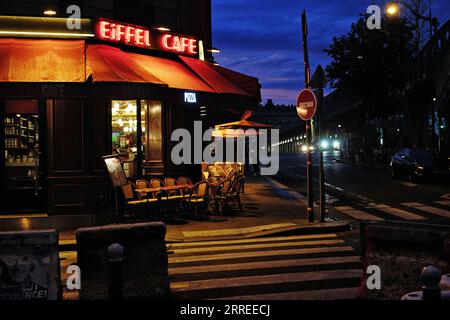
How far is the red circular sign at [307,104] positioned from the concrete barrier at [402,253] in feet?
21.7

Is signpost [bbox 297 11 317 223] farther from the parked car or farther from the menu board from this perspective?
the parked car

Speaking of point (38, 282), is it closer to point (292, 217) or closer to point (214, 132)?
→ point (292, 217)

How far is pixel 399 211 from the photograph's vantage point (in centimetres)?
1578

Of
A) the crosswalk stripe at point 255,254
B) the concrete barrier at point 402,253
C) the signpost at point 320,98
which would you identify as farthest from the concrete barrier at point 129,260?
the signpost at point 320,98

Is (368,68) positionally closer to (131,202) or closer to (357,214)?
(357,214)

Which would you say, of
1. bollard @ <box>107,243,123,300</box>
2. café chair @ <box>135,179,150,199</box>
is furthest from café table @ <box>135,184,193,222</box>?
bollard @ <box>107,243,123,300</box>

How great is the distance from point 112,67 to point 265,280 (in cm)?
684

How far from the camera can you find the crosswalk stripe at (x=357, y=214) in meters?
14.5

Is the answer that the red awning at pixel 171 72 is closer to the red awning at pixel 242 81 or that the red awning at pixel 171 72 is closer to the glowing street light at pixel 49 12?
the red awning at pixel 242 81

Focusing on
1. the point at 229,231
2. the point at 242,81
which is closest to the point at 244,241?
the point at 229,231

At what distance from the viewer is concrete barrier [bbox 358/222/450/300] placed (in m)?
5.81

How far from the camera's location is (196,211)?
45.8 ft

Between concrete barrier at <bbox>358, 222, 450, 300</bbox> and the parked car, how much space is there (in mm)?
19885
